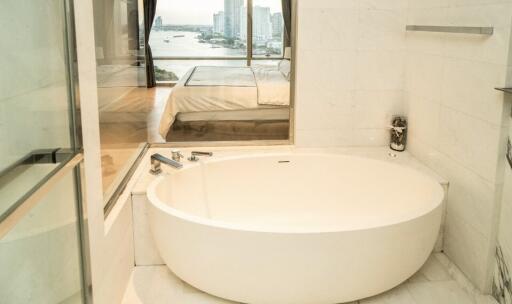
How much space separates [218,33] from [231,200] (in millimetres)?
1034

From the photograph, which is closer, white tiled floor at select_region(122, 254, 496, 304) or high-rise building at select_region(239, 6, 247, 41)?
white tiled floor at select_region(122, 254, 496, 304)

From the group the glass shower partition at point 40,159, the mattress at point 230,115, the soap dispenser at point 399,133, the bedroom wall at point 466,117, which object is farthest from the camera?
the mattress at point 230,115

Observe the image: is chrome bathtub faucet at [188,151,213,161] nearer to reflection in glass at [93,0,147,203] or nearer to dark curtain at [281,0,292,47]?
reflection in glass at [93,0,147,203]

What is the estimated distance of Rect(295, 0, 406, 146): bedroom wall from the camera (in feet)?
10.6

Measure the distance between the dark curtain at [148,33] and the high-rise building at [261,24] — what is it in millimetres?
620

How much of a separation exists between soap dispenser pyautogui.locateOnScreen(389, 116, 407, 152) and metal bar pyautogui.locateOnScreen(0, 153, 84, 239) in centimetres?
218

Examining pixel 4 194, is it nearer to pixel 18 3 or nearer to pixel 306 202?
pixel 18 3

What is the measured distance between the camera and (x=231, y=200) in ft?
10.1

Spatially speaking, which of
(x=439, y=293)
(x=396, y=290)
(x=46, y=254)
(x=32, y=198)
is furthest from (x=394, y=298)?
(x=32, y=198)

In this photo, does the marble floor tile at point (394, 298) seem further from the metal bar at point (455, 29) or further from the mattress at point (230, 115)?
the mattress at point (230, 115)

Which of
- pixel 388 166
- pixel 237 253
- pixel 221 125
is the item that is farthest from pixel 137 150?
pixel 388 166

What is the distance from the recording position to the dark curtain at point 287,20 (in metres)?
3.22

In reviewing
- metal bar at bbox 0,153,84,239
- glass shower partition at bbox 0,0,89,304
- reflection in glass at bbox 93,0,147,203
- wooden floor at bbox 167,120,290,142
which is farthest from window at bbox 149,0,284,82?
metal bar at bbox 0,153,84,239

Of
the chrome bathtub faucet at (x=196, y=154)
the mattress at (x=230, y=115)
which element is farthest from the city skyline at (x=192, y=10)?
the chrome bathtub faucet at (x=196, y=154)
